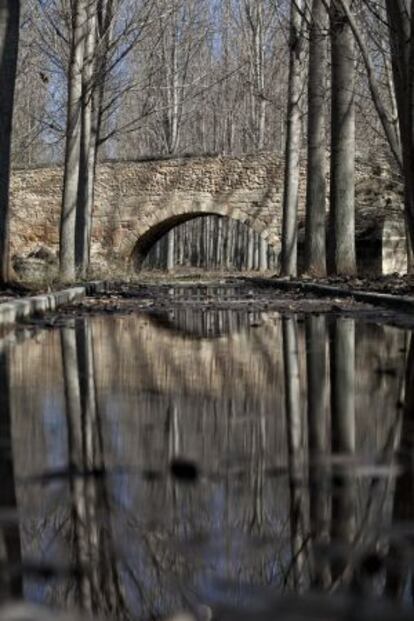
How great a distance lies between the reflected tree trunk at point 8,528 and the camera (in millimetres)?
1511

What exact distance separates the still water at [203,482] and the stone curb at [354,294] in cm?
462

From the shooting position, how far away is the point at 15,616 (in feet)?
3.64

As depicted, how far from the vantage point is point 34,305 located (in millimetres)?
9242

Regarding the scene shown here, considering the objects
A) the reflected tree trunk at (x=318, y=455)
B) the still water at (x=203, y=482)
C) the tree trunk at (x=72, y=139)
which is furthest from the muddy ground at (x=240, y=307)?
the still water at (x=203, y=482)

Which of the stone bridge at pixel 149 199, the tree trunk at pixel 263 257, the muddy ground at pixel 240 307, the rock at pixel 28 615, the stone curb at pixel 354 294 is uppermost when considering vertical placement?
the stone bridge at pixel 149 199

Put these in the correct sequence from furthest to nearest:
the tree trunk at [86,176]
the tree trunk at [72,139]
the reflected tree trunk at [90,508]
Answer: the tree trunk at [86,176]
the tree trunk at [72,139]
the reflected tree trunk at [90,508]

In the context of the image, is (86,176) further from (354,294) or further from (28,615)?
(28,615)

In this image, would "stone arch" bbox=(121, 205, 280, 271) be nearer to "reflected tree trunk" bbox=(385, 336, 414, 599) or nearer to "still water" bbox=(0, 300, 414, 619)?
"still water" bbox=(0, 300, 414, 619)

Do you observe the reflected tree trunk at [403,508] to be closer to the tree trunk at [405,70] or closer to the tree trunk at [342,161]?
the tree trunk at [405,70]

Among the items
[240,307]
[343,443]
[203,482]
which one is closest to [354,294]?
[240,307]

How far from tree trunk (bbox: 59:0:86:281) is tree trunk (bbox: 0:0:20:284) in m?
3.92

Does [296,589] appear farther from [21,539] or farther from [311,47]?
[311,47]

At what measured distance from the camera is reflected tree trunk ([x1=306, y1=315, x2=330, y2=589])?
1.64 metres

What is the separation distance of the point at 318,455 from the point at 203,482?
46 centimetres
